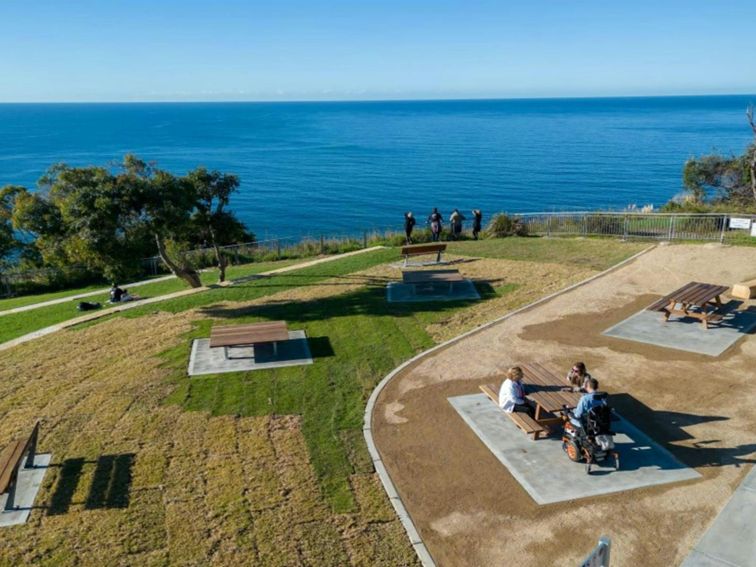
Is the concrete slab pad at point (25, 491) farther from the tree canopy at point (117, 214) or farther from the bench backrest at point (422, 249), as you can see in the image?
the bench backrest at point (422, 249)

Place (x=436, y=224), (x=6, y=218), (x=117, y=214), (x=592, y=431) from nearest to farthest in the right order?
(x=592, y=431), (x=117, y=214), (x=436, y=224), (x=6, y=218)

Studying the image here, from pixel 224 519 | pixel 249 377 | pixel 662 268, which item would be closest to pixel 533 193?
pixel 662 268

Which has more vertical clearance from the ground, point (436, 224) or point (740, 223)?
point (740, 223)

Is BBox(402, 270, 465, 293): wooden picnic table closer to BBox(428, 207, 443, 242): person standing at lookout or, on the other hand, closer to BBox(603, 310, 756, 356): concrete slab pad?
BBox(603, 310, 756, 356): concrete slab pad

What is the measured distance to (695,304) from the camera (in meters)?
14.7

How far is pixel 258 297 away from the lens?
19.6 metres

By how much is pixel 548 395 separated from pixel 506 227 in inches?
783

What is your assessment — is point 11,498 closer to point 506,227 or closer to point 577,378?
point 577,378

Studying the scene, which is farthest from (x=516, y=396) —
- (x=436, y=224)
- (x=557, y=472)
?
(x=436, y=224)

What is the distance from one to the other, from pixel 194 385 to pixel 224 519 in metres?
4.92

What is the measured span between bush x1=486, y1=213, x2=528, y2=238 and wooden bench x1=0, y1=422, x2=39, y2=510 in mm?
23245

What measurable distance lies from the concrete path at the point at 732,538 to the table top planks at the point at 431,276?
36.1 ft

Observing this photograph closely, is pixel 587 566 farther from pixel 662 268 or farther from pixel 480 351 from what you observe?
pixel 662 268

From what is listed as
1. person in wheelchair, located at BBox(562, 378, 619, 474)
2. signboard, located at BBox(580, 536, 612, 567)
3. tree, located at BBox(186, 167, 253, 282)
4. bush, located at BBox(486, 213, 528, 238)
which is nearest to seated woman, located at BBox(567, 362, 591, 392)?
person in wheelchair, located at BBox(562, 378, 619, 474)
